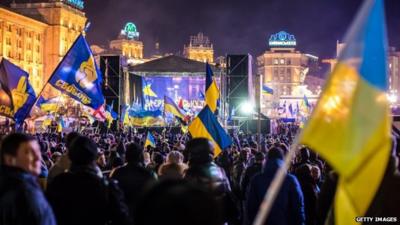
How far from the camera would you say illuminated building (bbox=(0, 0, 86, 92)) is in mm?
77969

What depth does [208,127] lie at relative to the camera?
1106 cm

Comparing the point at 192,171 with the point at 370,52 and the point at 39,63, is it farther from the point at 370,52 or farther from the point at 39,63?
the point at 39,63

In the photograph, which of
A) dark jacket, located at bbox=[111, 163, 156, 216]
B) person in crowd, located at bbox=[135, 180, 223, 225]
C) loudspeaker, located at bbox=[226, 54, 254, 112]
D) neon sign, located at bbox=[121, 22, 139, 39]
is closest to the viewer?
person in crowd, located at bbox=[135, 180, 223, 225]

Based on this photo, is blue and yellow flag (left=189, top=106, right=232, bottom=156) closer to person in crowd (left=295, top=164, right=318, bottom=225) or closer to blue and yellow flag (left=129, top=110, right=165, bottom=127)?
person in crowd (left=295, top=164, right=318, bottom=225)

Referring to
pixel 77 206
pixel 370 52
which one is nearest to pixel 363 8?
pixel 370 52

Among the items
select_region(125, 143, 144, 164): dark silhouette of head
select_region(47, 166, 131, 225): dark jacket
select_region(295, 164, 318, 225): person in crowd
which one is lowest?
select_region(295, 164, 318, 225): person in crowd

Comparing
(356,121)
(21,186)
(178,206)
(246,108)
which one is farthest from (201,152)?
(246,108)

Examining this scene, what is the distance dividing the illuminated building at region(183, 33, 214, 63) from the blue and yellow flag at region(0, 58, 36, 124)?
119 meters

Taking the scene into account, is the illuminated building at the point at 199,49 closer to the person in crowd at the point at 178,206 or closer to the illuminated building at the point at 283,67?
the illuminated building at the point at 283,67

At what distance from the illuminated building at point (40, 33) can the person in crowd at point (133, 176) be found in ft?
243

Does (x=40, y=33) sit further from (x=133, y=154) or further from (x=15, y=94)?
(x=133, y=154)

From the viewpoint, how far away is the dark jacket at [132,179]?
5805 mm

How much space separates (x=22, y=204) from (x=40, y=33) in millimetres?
86098

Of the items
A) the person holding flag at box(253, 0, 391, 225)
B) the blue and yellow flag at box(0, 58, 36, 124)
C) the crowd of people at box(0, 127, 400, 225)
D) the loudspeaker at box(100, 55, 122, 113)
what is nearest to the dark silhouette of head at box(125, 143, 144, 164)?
the crowd of people at box(0, 127, 400, 225)
